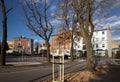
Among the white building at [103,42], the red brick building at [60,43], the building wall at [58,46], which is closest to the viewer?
the building wall at [58,46]

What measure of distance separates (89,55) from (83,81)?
23.1 ft

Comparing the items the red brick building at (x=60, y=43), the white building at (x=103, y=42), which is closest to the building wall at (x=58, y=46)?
the red brick building at (x=60, y=43)

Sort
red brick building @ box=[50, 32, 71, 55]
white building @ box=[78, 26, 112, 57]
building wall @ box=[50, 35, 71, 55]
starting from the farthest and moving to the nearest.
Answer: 1. white building @ box=[78, 26, 112, 57]
2. red brick building @ box=[50, 32, 71, 55]
3. building wall @ box=[50, 35, 71, 55]

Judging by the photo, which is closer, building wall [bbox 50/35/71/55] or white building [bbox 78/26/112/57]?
building wall [bbox 50/35/71/55]

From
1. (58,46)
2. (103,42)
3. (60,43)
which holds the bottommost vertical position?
(58,46)

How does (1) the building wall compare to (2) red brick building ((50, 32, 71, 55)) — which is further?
(2) red brick building ((50, 32, 71, 55))

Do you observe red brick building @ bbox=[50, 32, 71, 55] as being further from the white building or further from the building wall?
the white building

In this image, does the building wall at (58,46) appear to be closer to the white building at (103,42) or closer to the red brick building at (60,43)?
the red brick building at (60,43)

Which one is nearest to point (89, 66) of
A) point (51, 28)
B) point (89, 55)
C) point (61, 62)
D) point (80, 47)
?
point (89, 55)

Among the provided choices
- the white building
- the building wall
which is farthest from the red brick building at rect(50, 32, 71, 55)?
the white building

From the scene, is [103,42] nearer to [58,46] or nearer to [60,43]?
[60,43]

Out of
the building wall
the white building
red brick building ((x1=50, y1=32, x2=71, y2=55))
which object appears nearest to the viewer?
the building wall

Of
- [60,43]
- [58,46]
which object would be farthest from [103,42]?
[58,46]

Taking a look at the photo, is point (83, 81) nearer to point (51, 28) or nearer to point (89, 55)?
point (89, 55)
